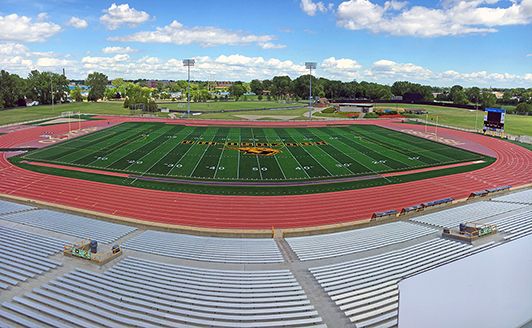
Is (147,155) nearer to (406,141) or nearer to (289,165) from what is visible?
(289,165)

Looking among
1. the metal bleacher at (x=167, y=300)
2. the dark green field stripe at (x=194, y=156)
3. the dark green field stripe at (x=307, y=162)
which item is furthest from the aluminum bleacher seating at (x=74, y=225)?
the dark green field stripe at (x=307, y=162)

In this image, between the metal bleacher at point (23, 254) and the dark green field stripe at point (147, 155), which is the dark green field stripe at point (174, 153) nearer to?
the dark green field stripe at point (147, 155)

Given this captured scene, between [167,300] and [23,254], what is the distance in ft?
27.2

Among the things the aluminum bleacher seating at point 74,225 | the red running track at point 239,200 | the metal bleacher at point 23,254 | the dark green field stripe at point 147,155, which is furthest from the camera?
the dark green field stripe at point 147,155

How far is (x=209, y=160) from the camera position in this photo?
1766 inches

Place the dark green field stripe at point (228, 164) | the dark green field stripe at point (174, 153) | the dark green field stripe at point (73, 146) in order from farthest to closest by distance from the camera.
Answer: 1. the dark green field stripe at point (73, 146)
2. the dark green field stripe at point (174, 153)
3. the dark green field stripe at point (228, 164)

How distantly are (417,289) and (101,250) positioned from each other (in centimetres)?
1486

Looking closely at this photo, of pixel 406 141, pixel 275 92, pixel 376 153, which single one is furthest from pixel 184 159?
pixel 275 92

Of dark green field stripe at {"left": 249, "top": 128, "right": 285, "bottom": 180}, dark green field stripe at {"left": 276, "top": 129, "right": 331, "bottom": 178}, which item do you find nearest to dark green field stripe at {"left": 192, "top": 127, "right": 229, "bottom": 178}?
dark green field stripe at {"left": 249, "top": 128, "right": 285, "bottom": 180}

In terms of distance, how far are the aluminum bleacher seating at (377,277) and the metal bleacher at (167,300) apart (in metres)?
1.37

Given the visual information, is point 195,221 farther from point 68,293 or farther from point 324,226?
point 68,293

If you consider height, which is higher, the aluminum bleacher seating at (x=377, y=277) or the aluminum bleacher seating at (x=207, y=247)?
the aluminum bleacher seating at (x=377, y=277)

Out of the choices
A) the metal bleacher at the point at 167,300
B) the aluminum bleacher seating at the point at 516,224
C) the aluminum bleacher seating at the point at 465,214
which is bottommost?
the metal bleacher at the point at 167,300

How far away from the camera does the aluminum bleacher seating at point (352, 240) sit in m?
17.9
